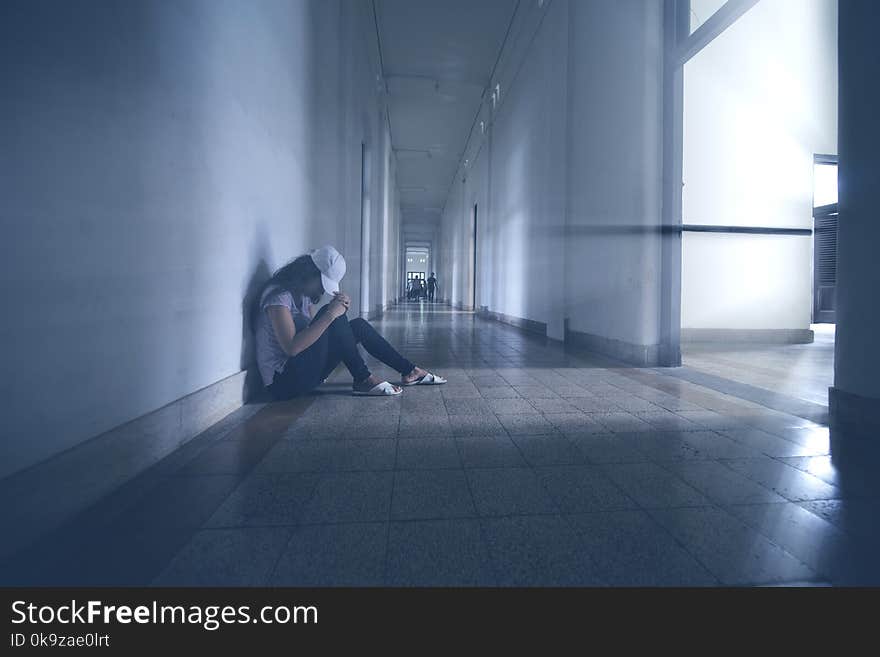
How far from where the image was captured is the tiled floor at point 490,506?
3.22ft

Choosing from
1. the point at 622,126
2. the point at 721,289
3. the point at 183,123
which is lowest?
the point at 721,289

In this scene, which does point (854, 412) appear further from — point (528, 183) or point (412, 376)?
point (528, 183)

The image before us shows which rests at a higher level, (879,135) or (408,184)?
(408,184)

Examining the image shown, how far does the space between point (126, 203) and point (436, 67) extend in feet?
29.6

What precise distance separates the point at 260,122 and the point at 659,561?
2.70 metres

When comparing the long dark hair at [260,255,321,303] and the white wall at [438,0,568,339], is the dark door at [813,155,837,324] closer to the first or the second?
the white wall at [438,0,568,339]

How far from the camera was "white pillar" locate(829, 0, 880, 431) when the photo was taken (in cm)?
185

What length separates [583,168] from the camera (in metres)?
5.21

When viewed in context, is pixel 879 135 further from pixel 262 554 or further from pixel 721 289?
pixel 721 289

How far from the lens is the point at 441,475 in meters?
1.51

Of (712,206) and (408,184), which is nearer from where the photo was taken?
(712,206)

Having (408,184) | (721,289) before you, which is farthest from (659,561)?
(408,184)

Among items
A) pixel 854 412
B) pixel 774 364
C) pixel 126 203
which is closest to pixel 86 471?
pixel 126 203

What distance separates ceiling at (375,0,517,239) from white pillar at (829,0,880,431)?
20.1 feet
